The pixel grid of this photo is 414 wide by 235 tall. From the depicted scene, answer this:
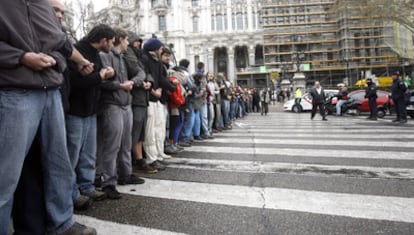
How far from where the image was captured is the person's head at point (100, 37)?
3.12 meters

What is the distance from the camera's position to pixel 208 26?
7075cm

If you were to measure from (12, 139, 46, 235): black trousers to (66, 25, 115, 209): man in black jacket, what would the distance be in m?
0.59

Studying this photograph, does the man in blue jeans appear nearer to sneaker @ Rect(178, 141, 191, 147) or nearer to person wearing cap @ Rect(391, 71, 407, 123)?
sneaker @ Rect(178, 141, 191, 147)

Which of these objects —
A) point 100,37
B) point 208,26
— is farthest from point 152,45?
point 208,26

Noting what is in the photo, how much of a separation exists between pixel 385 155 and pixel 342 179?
190 centimetres

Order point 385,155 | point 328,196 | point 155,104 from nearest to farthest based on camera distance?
point 328,196
point 155,104
point 385,155

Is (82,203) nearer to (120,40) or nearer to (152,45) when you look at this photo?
(120,40)

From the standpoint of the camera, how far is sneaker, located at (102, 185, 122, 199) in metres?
3.25

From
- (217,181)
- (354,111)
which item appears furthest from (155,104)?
(354,111)

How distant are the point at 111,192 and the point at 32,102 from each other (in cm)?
159

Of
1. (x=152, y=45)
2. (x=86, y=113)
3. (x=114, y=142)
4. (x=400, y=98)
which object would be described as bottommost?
(x=114, y=142)

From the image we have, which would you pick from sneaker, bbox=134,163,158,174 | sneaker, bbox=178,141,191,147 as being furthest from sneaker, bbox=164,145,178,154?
sneaker, bbox=134,163,158,174

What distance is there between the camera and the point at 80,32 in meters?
20.8

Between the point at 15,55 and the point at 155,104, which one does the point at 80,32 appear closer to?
the point at 155,104
